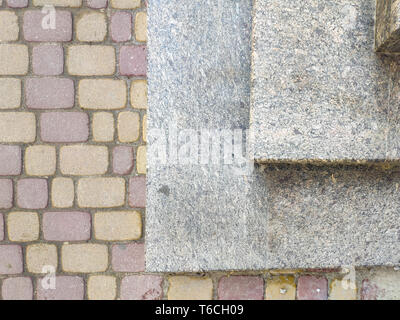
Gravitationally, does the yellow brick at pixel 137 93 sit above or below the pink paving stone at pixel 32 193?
above

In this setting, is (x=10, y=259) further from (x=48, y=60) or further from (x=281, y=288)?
(x=281, y=288)

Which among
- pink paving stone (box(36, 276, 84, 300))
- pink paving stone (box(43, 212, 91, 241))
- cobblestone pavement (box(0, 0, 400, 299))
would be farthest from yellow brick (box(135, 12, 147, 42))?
pink paving stone (box(36, 276, 84, 300))

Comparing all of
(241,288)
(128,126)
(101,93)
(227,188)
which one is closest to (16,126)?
(101,93)

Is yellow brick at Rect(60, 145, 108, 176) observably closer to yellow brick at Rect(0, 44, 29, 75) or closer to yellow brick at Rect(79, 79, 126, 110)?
yellow brick at Rect(79, 79, 126, 110)

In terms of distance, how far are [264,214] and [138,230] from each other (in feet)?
2.20

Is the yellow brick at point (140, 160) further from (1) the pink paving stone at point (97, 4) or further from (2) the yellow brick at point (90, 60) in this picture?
(1) the pink paving stone at point (97, 4)

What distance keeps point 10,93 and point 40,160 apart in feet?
1.19

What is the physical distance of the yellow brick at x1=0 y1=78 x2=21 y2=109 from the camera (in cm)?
176

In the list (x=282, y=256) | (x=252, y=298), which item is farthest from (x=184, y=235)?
(x=252, y=298)

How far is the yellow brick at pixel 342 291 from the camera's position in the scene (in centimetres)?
177

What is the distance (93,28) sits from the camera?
177 cm

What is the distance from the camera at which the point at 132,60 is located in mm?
1787

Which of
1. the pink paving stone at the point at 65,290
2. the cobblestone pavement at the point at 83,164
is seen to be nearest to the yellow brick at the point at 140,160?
the cobblestone pavement at the point at 83,164

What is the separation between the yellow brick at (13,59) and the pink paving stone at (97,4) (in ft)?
1.25
